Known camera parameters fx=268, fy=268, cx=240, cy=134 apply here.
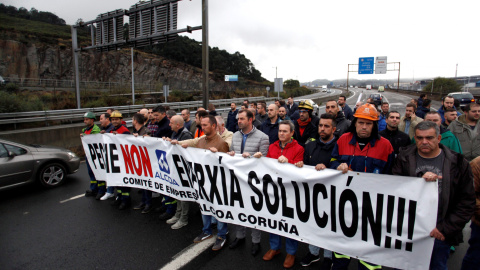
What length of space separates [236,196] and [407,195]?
1.93 m

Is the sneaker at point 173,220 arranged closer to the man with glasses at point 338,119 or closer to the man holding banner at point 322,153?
the man holding banner at point 322,153

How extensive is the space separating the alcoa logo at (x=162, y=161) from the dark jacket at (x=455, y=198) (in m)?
3.60

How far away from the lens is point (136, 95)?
102ft

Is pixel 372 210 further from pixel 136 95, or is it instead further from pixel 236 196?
pixel 136 95

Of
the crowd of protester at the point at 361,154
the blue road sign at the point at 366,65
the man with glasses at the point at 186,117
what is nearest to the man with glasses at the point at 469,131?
the crowd of protester at the point at 361,154

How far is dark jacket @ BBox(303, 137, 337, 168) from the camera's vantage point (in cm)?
325

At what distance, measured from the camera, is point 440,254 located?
2623mm

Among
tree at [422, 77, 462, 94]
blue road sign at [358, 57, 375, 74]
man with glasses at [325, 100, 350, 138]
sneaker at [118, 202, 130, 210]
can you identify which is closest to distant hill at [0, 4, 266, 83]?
blue road sign at [358, 57, 375, 74]

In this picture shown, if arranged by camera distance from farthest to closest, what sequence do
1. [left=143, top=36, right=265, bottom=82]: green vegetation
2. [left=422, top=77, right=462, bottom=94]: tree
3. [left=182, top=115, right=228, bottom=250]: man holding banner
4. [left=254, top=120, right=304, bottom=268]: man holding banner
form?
[left=143, top=36, right=265, bottom=82]: green vegetation
[left=422, top=77, right=462, bottom=94]: tree
[left=182, top=115, right=228, bottom=250]: man holding banner
[left=254, top=120, right=304, bottom=268]: man holding banner

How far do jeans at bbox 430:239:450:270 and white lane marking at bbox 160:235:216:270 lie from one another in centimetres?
266

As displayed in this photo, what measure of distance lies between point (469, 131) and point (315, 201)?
3.02m

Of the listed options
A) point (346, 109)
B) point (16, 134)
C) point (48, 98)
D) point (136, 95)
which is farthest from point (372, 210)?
point (136, 95)

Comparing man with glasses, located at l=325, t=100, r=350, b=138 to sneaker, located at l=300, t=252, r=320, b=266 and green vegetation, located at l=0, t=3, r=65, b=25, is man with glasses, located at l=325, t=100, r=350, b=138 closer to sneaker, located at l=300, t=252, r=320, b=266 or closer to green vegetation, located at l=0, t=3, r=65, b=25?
sneaker, located at l=300, t=252, r=320, b=266

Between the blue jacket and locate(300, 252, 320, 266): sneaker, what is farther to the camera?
locate(300, 252, 320, 266): sneaker
